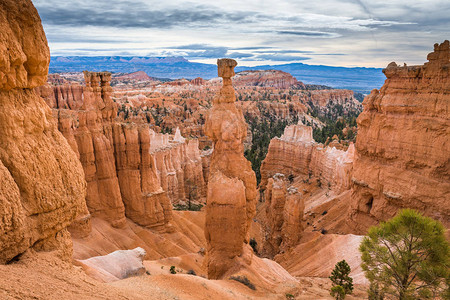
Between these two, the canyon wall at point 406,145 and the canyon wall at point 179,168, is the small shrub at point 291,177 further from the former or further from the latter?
the canyon wall at point 406,145

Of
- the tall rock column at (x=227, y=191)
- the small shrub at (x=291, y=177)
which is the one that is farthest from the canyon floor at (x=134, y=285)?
the small shrub at (x=291, y=177)

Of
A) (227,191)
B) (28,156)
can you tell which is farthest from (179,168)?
(28,156)

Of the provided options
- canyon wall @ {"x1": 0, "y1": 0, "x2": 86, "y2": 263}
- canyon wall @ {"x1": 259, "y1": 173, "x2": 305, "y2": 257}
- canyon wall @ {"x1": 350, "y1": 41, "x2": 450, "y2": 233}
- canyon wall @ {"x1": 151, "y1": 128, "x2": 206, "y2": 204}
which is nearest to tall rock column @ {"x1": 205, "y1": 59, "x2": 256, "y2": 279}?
canyon wall @ {"x1": 259, "y1": 173, "x2": 305, "y2": 257}

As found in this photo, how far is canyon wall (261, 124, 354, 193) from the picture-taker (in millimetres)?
34469

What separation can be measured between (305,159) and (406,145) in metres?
22.6

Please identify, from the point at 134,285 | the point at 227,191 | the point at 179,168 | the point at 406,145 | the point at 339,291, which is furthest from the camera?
the point at 179,168

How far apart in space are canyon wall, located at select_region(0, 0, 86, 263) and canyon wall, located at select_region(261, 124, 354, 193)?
29.9 meters

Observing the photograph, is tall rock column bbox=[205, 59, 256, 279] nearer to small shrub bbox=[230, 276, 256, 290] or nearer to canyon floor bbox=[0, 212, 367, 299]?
small shrub bbox=[230, 276, 256, 290]

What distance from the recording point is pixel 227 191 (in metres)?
15.3

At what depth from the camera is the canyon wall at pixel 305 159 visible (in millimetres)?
34469

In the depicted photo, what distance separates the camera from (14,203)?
5625 mm

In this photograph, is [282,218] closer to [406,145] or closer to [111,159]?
[406,145]

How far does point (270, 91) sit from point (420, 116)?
450 ft

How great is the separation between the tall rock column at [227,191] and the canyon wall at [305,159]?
1933cm
